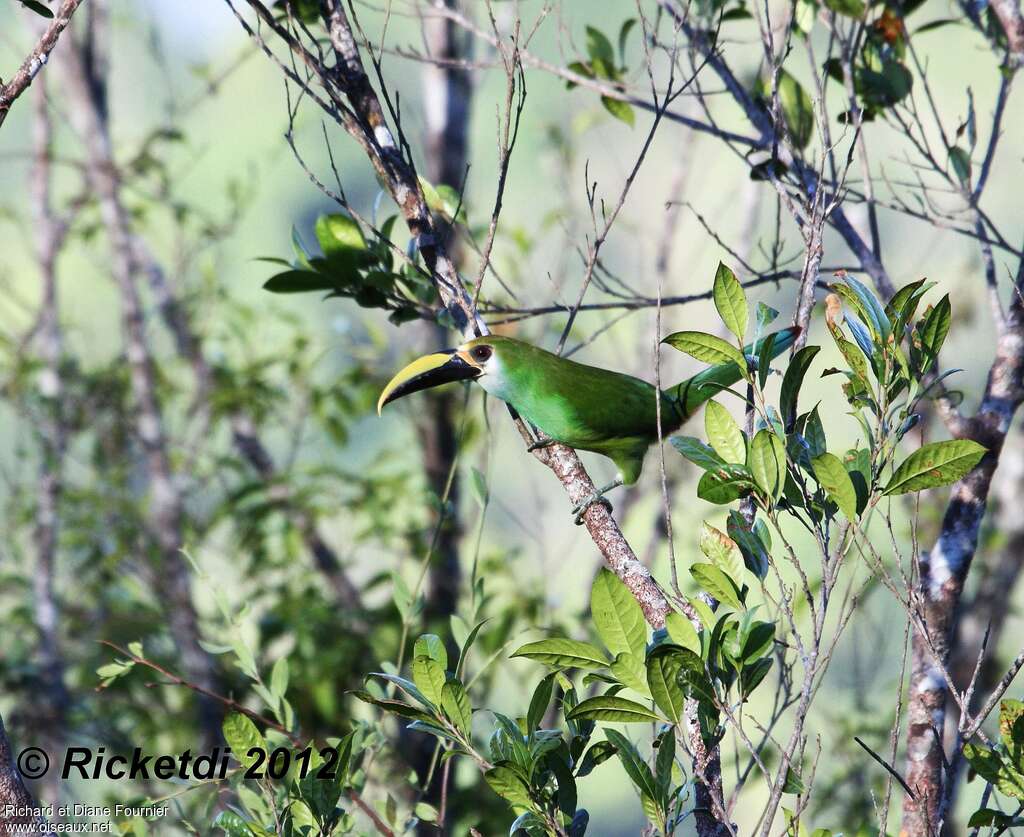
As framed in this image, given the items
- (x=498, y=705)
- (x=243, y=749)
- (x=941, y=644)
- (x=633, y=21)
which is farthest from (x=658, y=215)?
(x=243, y=749)

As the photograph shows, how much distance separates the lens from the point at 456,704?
158 cm

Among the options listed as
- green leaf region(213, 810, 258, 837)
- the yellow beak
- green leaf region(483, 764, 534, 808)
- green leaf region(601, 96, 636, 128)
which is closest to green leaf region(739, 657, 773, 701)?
green leaf region(483, 764, 534, 808)

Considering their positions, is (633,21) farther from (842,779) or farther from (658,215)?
(658,215)

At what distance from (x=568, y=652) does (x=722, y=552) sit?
323 mm

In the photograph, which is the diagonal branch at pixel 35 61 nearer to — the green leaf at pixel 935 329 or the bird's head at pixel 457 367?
the bird's head at pixel 457 367

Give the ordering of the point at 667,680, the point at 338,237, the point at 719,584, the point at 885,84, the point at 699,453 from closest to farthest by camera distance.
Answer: the point at 667,680 < the point at 719,584 < the point at 699,453 < the point at 338,237 < the point at 885,84

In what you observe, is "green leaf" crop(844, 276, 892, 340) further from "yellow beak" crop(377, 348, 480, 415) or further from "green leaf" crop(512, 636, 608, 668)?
"yellow beak" crop(377, 348, 480, 415)

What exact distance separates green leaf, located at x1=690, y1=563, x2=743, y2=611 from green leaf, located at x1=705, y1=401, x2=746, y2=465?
0.19 metres

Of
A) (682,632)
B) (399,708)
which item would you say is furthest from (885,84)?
(399,708)

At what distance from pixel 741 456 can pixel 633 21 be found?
5.23 feet

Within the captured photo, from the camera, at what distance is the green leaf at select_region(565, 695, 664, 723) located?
58.7 inches

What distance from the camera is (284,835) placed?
163cm

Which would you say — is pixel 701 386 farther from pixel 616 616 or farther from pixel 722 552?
pixel 616 616

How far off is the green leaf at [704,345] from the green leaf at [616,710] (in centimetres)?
54
